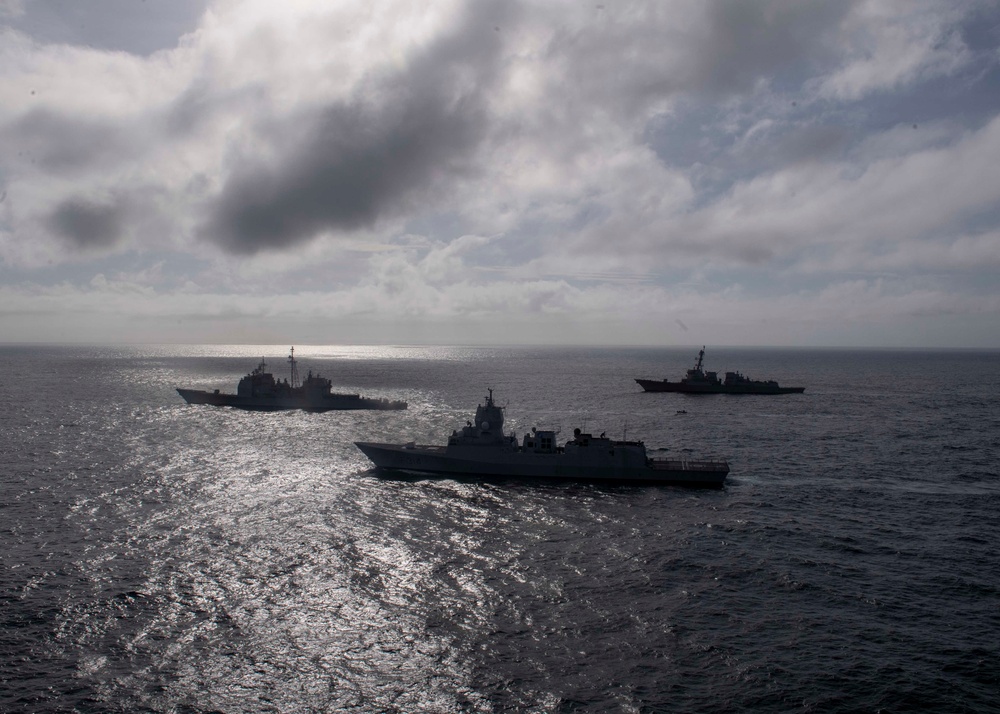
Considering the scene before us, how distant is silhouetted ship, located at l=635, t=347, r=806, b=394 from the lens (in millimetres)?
147125

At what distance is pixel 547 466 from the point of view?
59.9m

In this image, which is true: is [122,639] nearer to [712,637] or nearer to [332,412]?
[712,637]

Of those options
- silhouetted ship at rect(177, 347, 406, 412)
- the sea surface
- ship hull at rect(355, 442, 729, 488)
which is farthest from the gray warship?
silhouetted ship at rect(177, 347, 406, 412)

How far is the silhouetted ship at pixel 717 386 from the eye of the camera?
14712 centimetres

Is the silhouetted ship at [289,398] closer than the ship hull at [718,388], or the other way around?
the silhouetted ship at [289,398]

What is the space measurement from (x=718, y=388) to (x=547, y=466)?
337ft

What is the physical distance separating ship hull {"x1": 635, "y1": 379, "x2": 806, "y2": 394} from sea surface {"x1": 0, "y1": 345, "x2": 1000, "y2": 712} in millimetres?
75733

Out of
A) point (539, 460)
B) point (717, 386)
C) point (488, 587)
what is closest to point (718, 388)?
point (717, 386)

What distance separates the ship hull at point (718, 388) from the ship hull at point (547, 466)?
95.0 m

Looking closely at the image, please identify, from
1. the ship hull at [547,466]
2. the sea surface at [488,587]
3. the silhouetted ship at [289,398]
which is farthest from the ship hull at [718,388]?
the ship hull at [547,466]

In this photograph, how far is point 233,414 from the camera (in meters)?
107

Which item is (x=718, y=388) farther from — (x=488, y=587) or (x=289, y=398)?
(x=488, y=587)

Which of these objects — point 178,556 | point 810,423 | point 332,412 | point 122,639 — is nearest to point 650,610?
point 122,639

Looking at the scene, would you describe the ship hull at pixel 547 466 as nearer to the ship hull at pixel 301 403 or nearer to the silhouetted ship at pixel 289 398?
the ship hull at pixel 301 403
